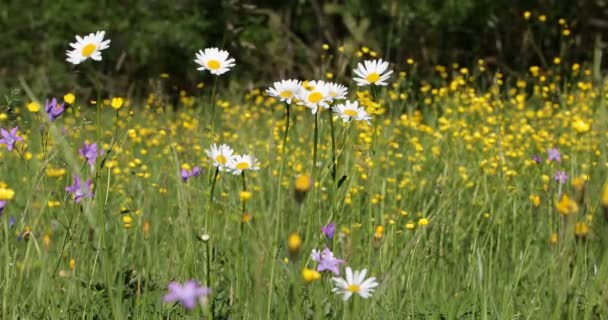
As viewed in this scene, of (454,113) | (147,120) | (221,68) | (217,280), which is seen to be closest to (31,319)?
(217,280)

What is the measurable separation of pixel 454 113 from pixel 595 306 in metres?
2.60

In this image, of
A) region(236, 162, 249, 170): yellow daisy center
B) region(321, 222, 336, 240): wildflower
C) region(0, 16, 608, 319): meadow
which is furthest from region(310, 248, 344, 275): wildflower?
region(236, 162, 249, 170): yellow daisy center

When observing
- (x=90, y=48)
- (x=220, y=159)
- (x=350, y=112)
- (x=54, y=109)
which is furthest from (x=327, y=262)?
(x=54, y=109)

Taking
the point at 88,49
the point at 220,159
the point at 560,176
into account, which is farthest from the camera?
the point at 560,176

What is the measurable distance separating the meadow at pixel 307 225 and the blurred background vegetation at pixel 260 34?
260 cm

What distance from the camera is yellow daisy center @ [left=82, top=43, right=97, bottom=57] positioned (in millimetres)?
1337

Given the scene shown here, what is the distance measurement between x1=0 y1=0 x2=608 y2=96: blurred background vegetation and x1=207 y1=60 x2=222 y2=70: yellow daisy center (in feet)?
16.2

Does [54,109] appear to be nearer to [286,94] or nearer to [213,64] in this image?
[213,64]

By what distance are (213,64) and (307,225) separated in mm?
344

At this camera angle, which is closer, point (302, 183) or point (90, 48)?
point (302, 183)

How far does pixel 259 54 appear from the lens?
24.7ft

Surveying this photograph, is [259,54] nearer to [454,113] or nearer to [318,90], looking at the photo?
[454,113]

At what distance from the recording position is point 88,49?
1350 mm

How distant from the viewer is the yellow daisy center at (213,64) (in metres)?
1.48
